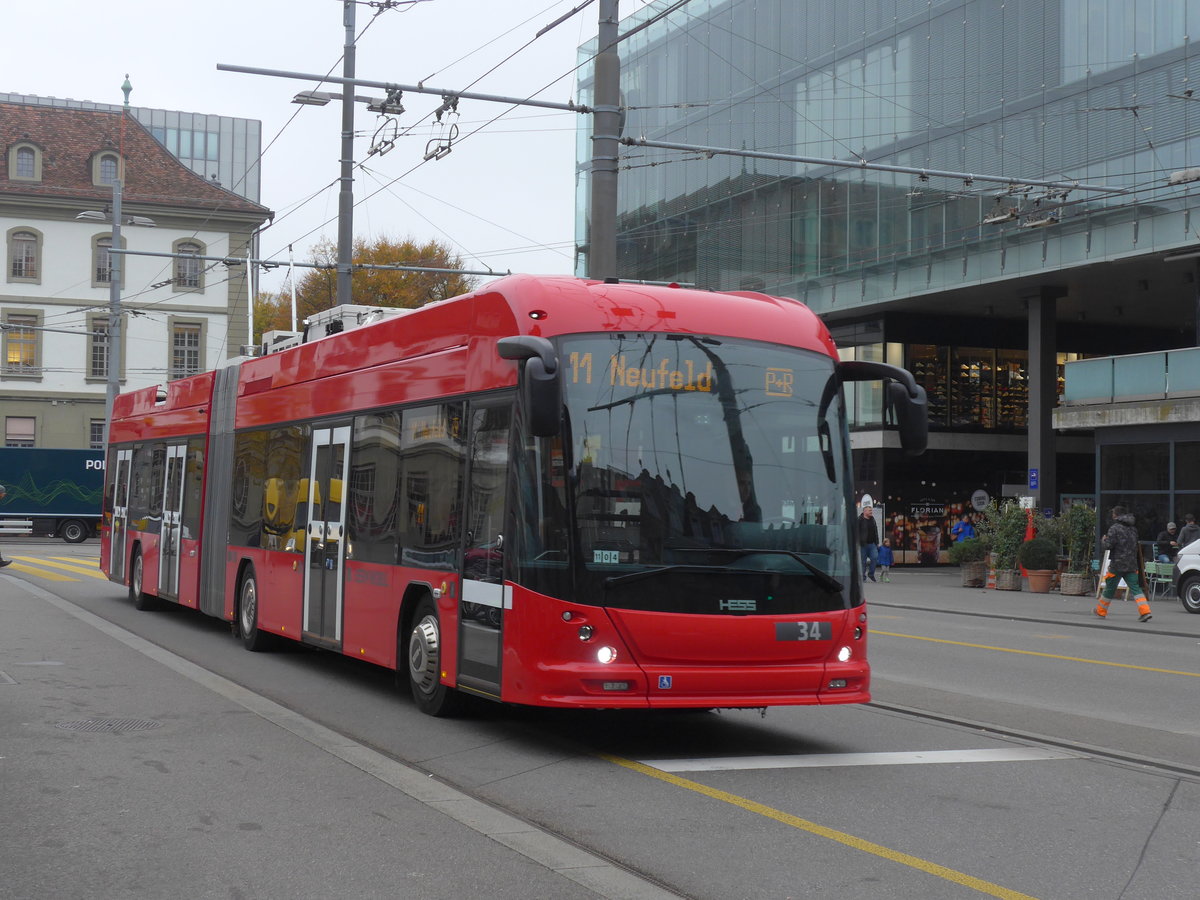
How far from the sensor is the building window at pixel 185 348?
64.8m

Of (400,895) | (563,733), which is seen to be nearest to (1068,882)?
(400,895)

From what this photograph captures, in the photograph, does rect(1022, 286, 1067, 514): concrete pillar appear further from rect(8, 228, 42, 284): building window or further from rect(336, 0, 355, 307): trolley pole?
rect(8, 228, 42, 284): building window

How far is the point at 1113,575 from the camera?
2353 cm

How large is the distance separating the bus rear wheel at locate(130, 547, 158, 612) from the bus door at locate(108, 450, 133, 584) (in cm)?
57

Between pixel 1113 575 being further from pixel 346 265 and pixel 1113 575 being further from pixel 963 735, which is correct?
pixel 963 735

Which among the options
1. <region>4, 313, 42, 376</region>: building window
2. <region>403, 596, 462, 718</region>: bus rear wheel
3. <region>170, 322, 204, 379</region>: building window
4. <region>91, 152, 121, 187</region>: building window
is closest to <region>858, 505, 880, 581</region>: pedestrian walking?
<region>403, 596, 462, 718</region>: bus rear wheel

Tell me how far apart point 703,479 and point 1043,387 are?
105 feet

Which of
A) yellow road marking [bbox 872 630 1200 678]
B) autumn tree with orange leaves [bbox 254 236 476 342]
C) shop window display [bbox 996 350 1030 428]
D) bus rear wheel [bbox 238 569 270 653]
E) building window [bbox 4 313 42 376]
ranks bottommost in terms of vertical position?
yellow road marking [bbox 872 630 1200 678]

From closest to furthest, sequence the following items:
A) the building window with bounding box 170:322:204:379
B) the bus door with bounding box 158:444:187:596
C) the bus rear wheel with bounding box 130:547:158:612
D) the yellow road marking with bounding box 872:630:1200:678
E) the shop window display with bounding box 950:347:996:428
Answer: the yellow road marking with bounding box 872:630:1200:678, the bus door with bounding box 158:444:187:596, the bus rear wheel with bounding box 130:547:158:612, the shop window display with bounding box 950:347:996:428, the building window with bounding box 170:322:204:379

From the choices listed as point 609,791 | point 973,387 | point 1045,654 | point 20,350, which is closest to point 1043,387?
point 973,387

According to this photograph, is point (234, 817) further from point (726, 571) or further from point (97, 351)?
point (97, 351)

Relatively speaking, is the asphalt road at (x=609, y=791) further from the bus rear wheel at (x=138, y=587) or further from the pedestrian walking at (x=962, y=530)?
the pedestrian walking at (x=962, y=530)

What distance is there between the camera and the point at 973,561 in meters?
35.3

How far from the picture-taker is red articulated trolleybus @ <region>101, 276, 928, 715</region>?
350 inches
